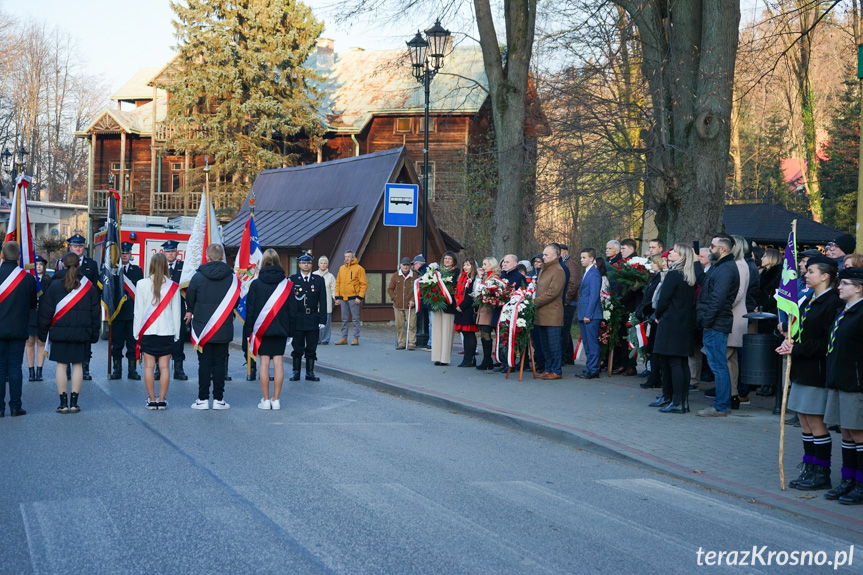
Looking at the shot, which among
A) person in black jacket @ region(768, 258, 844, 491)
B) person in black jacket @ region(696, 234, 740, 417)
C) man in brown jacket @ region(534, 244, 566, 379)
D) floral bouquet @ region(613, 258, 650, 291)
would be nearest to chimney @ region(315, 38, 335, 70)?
man in brown jacket @ region(534, 244, 566, 379)

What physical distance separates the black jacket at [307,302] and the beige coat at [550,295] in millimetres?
3547

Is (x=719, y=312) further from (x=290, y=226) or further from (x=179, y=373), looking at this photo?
(x=290, y=226)

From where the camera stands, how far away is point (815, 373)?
7.48 metres

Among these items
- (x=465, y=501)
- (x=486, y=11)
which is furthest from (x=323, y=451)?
(x=486, y=11)

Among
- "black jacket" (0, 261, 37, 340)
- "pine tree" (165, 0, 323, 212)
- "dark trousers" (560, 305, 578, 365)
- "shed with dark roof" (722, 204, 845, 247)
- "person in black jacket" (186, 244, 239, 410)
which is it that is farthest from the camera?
"pine tree" (165, 0, 323, 212)

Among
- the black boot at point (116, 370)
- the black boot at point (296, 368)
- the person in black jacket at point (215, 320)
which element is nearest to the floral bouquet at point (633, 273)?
the black boot at point (296, 368)

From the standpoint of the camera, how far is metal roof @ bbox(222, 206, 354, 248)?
2702cm

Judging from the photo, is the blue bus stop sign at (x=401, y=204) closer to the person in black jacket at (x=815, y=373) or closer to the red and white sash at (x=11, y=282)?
the red and white sash at (x=11, y=282)

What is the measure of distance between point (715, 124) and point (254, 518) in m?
10.9

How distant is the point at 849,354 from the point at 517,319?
723 centimetres

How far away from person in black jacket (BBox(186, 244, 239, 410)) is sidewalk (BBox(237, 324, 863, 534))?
298cm

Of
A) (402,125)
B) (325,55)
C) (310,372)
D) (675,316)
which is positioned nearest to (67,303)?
(310,372)

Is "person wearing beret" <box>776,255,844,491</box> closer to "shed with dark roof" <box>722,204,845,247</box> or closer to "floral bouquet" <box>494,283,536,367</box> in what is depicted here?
"floral bouquet" <box>494,283,536,367</box>

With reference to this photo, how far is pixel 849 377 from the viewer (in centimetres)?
705
